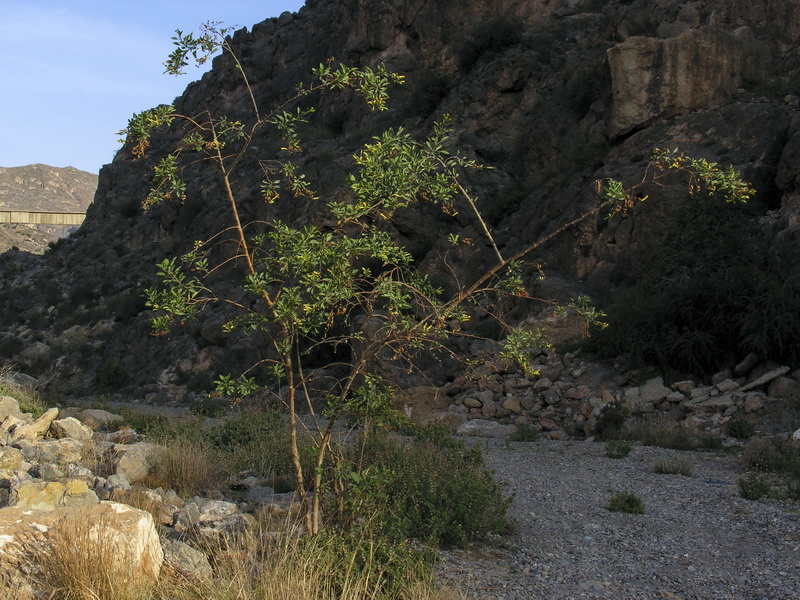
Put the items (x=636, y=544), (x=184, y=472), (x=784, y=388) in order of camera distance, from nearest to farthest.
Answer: (x=636, y=544)
(x=184, y=472)
(x=784, y=388)

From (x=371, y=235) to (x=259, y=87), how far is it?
1704 inches

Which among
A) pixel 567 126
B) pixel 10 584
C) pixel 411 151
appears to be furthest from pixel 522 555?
pixel 567 126

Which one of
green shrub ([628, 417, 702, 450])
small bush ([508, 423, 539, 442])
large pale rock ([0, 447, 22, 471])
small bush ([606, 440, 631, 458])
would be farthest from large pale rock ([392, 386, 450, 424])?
large pale rock ([0, 447, 22, 471])

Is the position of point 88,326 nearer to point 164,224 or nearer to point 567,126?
point 164,224

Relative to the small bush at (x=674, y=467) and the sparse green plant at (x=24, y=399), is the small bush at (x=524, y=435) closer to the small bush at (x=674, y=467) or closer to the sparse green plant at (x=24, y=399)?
the small bush at (x=674, y=467)

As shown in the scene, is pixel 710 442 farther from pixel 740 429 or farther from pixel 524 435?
pixel 524 435

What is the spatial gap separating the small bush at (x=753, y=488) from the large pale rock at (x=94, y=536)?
6.65 meters

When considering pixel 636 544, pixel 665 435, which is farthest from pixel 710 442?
pixel 636 544

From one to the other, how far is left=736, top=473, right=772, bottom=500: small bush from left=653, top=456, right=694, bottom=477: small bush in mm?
1122

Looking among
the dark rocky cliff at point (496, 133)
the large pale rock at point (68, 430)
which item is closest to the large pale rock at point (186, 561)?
the large pale rock at point (68, 430)

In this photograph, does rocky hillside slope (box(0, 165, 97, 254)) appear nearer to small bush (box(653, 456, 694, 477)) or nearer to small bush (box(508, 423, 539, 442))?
Answer: small bush (box(508, 423, 539, 442))

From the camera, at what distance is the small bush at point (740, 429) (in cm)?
1307

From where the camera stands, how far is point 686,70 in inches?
869

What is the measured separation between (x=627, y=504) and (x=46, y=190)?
109 m
